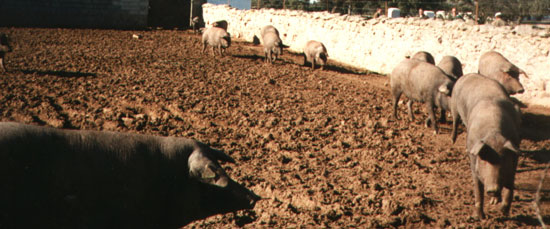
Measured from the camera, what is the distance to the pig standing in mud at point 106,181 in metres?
2.91

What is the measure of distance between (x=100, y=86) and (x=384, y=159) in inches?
261

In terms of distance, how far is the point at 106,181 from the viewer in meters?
3.19

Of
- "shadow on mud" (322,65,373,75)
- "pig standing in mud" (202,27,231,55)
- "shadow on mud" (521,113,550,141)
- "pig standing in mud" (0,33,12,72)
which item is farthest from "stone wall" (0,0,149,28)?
"shadow on mud" (521,113,550,141)

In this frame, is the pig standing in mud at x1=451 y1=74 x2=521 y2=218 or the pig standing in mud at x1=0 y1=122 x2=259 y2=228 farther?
the pig standing in mud at x1=451 y1=74 x2=521 y2=218

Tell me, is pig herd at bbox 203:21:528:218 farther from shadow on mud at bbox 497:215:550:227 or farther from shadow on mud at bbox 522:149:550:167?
shadow on mud at bbox 522:149:550:167

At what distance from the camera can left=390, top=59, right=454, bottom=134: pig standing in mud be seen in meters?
8.81

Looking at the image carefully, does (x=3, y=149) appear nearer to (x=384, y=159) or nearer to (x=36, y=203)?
(x=36, y=203)

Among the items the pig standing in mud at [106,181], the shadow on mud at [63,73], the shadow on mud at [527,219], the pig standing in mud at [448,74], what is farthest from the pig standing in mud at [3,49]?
the shadow on mud at [527,219]

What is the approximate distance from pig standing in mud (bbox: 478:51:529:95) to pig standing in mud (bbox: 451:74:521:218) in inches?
101

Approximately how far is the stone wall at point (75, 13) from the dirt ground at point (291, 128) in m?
10.4

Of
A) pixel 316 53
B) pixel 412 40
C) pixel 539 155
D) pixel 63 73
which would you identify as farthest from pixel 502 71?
pixel 63 73

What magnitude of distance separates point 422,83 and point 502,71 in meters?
1.58

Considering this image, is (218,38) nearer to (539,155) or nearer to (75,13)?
(539,155)

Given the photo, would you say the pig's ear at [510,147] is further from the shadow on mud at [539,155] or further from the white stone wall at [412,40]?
the white stone wall at [412,40]
